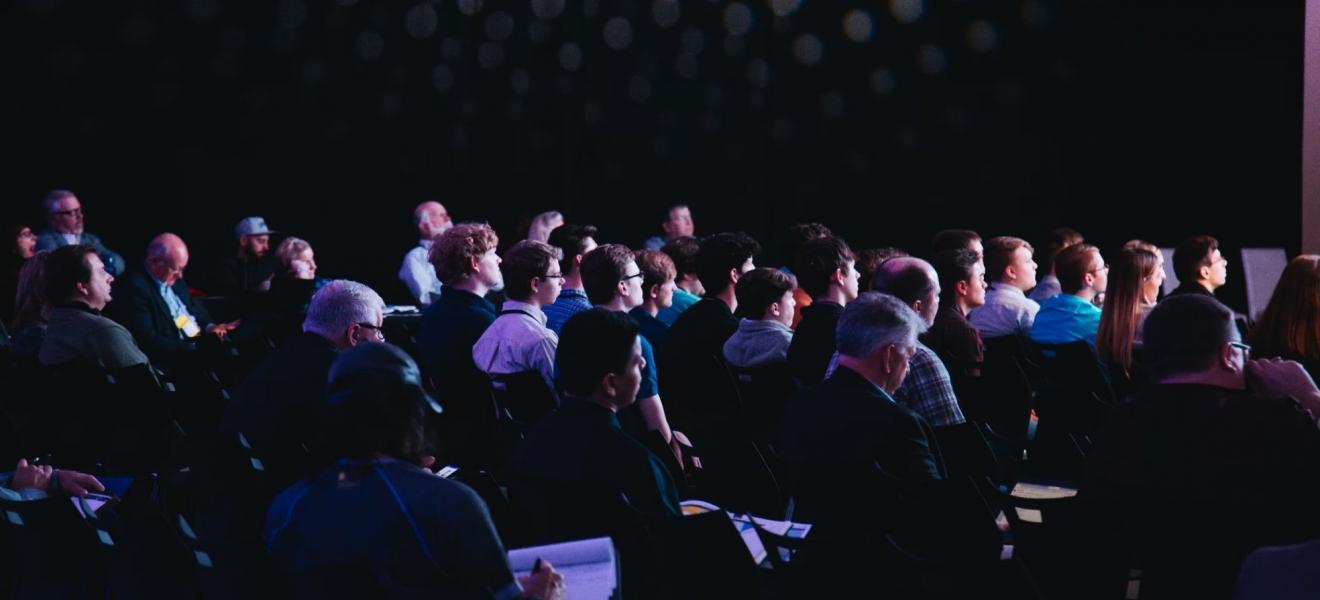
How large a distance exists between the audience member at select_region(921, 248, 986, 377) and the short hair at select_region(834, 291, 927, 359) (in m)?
1.66

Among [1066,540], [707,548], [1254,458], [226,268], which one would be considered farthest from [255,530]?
[226,268]

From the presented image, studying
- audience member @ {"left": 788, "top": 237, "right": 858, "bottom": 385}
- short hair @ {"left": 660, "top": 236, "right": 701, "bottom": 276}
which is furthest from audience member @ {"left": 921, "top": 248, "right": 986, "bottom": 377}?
short hair @ {"left": 660, "top": 236, "right": 701, "bottom": 276}

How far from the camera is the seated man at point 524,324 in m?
4.62

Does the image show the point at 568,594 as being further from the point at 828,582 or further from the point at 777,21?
the point at 777,21

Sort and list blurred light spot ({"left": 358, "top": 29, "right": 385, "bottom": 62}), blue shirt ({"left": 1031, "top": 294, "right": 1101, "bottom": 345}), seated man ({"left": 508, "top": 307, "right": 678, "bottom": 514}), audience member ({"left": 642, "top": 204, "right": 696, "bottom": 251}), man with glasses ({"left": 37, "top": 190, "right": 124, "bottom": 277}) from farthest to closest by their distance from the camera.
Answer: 1. blurred light spot ({"left": 358, "top": 29, "right": 385, "bottom": 62})
2. audience member ({"left": 642, "top": 204, "right": 696, "bottom": 251})
3. man with glasses ({"left": 37, "top": 190, "right": 124, "bottom": 277})
4. blue shirt ({"left": 1031, "top": 294, "right": 1101, "bottom": 345})
5. seated man ({"left": 508, "top": 307, "right": 678, "bottom": 514})

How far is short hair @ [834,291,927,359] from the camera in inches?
130

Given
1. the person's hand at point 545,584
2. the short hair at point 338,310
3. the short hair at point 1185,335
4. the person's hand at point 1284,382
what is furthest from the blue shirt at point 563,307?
the person's hand at point 545,584

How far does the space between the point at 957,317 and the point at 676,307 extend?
4.68 feet

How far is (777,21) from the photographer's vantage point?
11.2 m

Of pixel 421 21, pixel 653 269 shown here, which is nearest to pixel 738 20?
pixel 421 21

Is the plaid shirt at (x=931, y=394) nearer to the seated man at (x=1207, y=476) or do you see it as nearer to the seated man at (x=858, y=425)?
the seated man at (x=858, y=425)

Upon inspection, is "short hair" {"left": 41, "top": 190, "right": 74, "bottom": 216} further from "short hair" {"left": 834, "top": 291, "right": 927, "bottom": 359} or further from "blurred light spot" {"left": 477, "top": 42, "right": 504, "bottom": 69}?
"short hair" {"left": 834, "top": 291, "right": 927, "bottom": 359}

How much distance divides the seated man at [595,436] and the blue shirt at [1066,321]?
3409 mm

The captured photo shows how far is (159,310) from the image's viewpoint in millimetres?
7211
